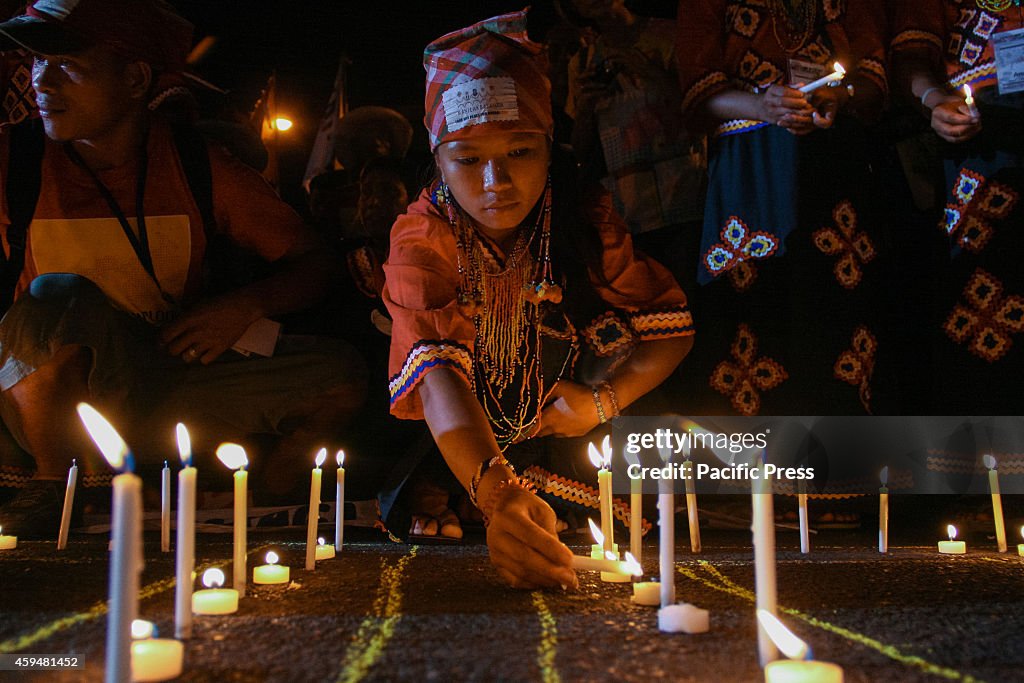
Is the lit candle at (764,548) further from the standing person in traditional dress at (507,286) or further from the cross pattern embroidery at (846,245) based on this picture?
the cross pattern embroidery at (846,245)

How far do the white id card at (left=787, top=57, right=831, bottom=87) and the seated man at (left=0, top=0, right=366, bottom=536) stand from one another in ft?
6.50

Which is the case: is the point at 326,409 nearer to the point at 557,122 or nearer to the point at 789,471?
the point at 557,122

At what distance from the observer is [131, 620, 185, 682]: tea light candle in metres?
1.05

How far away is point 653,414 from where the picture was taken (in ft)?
10.5

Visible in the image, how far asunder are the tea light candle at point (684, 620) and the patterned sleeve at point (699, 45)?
245 centimetres

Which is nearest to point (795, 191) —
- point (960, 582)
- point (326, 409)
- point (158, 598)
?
point (960, 582)

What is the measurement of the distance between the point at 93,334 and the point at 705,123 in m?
2.45

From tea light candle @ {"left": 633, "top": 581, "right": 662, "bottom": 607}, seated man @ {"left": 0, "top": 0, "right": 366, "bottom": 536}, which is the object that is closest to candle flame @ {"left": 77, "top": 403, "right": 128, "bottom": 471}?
tea light candle @ {"left": 633, "top": 581, "right": 662, "bottom": 607}

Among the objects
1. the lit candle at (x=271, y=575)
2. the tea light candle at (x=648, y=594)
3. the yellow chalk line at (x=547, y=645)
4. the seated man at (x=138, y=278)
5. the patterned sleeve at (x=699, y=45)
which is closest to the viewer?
the yellow chalk line at (x=547, y=645)

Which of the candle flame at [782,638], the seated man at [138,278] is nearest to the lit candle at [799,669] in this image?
the candle flame at [782,638]

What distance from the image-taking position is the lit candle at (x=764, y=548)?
3.45 feet

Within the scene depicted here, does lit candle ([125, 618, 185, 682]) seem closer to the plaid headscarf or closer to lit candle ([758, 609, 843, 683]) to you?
lit candle ([758, 609, 843, 683])

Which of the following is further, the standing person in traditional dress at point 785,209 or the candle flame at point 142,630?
the standing person in traditional dress at point 785,209

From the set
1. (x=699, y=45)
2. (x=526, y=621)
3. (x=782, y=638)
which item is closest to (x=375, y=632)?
(x=526, y=621)
